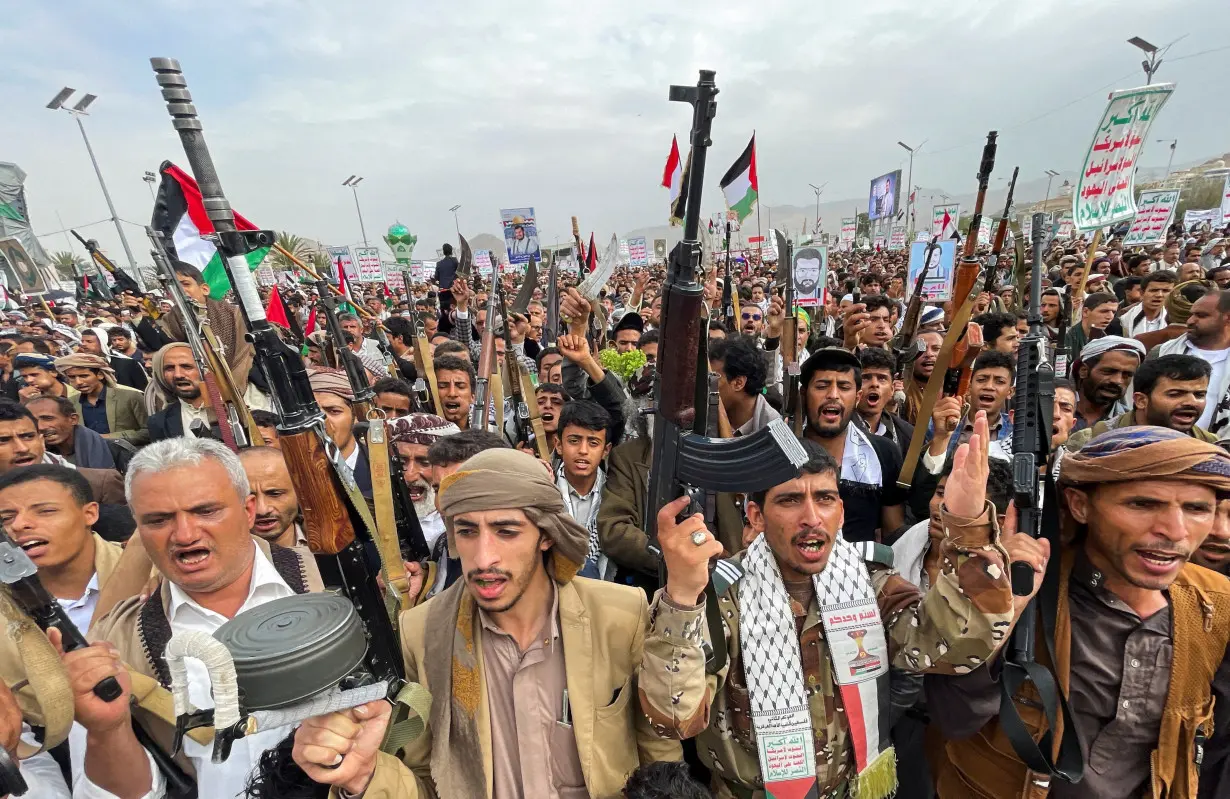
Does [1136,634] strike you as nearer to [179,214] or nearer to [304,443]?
[304,443]

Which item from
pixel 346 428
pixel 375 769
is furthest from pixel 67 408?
pixel 375 769

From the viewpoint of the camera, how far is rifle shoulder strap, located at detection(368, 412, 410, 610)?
2668 millimetres

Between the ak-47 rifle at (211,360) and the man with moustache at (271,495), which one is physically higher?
the ak-47 rifle at (211,360)

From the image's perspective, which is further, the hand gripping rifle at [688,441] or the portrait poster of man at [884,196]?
the portrait poster of man at [884,196]

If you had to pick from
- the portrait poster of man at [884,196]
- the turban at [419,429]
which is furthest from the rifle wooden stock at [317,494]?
the portrait poster of man at [884,196]

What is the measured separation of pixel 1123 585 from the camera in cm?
220

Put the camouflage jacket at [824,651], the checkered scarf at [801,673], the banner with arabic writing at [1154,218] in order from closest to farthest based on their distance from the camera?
the camouflage jacket at [824,651] < the checkered scarf at [801,673] < the banner with arabic writing at [1154,218]

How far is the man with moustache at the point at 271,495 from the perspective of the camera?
10.7ft

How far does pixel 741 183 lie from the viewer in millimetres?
6473

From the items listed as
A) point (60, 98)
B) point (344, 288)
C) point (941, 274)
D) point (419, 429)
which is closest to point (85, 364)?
point (344, 288)

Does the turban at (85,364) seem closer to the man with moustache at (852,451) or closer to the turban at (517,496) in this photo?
the turban at (517,496)

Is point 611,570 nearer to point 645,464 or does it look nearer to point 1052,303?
point 645,464

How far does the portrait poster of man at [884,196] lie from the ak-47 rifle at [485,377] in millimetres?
23362

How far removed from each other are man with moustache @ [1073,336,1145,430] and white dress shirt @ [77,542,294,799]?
584 centimetres
